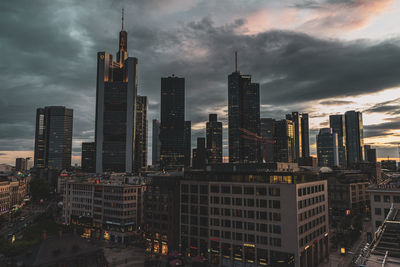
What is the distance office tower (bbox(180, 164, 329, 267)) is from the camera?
76.5 m

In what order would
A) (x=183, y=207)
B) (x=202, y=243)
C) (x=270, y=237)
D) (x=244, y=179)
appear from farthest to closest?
(x=183, y=207)
(x=202, y=243)
(x=244, y=179)
(x=270, y=237)

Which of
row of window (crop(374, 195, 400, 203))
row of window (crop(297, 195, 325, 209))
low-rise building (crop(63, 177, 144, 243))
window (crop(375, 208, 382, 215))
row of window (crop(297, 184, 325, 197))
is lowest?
low-rise building (crop(63, 177, 144, 243))

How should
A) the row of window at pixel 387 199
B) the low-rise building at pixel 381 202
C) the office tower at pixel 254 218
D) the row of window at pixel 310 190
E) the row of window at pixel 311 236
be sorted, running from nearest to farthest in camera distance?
the office tower at pixel 254 218 → the row of window at pixel 387 199 → the low-rise building at pixel 381 202 → the row of window at pixel 311 236 → the row of window at pixel 310 190

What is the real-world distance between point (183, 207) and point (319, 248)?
153ft

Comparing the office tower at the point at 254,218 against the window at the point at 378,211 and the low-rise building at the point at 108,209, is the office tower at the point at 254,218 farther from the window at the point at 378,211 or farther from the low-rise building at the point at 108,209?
the low-rise building at the point at 108,209

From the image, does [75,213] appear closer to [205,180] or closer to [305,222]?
[205,180]

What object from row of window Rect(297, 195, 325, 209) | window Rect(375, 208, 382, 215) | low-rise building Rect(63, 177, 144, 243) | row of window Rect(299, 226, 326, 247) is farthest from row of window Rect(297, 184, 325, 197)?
low-rise building Rect(63, 177, 144, 243)

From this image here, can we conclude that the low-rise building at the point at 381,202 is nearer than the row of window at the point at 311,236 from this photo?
Yes

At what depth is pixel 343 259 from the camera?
90.9 m

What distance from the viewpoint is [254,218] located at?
81.6m

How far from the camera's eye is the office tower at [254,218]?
76.5 m

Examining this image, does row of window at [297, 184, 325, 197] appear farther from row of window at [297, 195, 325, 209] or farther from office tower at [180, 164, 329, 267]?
row of window at [297, 195, 325, 209]

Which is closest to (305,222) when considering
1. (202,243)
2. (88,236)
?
(202,243)

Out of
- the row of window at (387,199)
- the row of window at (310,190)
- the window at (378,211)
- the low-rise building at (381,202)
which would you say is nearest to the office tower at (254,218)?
the row of window at (310,190)
